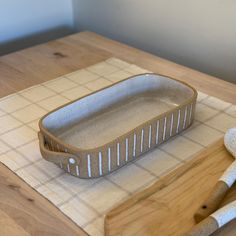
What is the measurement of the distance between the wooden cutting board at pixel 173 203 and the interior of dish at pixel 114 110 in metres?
0.17

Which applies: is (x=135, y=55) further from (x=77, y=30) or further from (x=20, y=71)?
(x=77, y=30)

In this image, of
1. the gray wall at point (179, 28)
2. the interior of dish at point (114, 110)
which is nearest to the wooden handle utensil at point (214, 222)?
the interior of dish at point (114, 110)

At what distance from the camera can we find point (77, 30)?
65.2 inches

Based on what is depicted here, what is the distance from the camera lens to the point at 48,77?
1126 millimetres

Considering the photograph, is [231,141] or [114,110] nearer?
[231,141]

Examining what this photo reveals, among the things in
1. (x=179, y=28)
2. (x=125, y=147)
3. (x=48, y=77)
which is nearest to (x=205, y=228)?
(x=125, y=147)

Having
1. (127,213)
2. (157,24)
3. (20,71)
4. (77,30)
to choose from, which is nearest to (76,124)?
(127,213)

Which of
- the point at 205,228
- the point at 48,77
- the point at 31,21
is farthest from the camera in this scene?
the point at 31,21

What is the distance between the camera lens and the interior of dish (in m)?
0.82

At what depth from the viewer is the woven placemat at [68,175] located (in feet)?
2.30

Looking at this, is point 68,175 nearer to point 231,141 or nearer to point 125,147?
point 125,147

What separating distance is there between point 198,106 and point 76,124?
0.30m

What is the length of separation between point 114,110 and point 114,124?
0.17 ft

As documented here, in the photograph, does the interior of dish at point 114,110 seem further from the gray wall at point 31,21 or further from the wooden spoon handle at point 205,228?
the gray wall at point 31,21
